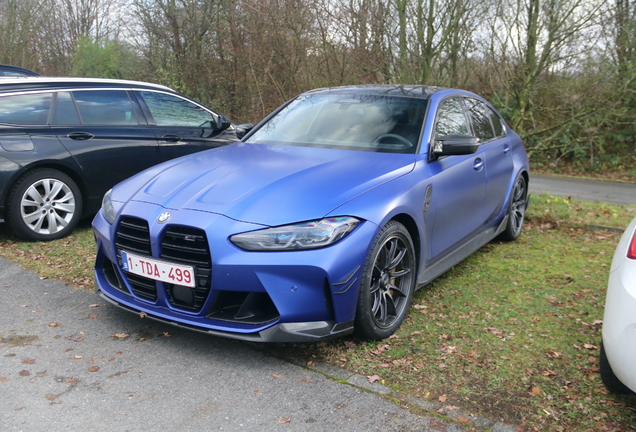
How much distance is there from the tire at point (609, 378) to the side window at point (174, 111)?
215 inches

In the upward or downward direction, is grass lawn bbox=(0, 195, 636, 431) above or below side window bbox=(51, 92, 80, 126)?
below

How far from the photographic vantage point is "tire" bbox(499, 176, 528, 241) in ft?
19.7

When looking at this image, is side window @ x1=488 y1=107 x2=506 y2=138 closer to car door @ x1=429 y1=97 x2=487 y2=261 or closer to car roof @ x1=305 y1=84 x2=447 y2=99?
car door @ x1=429 y1=97 x2=487 y2=261

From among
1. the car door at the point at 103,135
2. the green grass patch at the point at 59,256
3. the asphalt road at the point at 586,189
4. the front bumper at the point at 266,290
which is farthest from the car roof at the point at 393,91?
the asphalt road at the point at 586,189

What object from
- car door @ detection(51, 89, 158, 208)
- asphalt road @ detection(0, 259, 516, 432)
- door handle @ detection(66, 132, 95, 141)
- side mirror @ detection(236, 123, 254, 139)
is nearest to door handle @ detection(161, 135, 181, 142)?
car door @ detection(51, 89, 158, 208)

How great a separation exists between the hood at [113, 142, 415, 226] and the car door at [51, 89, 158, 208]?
91.5 inches

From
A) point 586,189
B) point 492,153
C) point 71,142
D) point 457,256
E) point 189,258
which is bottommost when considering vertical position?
point 586,189

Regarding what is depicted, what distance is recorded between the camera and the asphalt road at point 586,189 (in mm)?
10366

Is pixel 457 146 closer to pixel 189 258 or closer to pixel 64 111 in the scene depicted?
pixel 189 258

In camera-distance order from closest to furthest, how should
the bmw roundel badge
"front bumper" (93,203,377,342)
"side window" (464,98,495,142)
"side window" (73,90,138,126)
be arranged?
1. "front bumper" (93,203,377,342)
2. the bmw roundel badge
3. "side window" (464,98,495,142)
4. "side window" (73,90,138,126)

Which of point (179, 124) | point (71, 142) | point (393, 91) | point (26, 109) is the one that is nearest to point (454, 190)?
point (393, 91)

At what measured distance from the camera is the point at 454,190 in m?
4.50

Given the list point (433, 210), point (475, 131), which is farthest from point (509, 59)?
point (433, 210)

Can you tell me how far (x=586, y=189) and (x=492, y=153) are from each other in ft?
22.9
